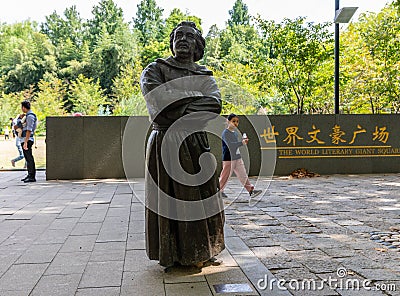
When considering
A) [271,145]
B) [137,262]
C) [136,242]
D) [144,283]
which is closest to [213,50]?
[271,145]

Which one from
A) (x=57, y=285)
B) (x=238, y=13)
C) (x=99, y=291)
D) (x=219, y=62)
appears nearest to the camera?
(x=99, y=291)

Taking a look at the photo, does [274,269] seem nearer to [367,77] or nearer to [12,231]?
[12,231]

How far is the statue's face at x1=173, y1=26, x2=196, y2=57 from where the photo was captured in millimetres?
4207

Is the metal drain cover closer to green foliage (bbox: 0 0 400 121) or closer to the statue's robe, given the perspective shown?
the statue's robe

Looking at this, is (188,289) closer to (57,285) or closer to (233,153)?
(57,285)

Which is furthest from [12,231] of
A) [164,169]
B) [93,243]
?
[164,169]

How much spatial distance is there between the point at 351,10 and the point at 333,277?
9.46 meters

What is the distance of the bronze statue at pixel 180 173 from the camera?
3.98 m

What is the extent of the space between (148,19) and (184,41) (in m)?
52.4

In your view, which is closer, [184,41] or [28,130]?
[184,41]

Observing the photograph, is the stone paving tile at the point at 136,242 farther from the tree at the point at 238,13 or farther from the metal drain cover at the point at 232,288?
the tree at the point at 238,13

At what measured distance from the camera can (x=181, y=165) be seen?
4.04 metres

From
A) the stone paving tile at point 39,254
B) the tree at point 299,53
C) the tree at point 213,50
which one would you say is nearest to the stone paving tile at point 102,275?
the stone paving tile at point 39,254

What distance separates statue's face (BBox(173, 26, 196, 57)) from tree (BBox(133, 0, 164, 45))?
4862 cm
